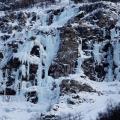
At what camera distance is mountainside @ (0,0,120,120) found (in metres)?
86.3

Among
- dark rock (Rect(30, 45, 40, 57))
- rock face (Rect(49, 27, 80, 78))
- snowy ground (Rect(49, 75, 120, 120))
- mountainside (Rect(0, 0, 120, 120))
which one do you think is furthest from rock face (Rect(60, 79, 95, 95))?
dark rock (Rect(30, 45, 40, 57))

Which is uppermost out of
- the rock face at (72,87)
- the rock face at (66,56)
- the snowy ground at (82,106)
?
the rock face at (66,56)

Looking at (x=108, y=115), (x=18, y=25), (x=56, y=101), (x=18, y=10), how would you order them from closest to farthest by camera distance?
(x=108, y=115)
(x=56, y=101)
(x=18, y=25)
(x=18, y=10)

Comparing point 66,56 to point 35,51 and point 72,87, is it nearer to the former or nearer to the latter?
point 35,51

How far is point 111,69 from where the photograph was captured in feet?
305

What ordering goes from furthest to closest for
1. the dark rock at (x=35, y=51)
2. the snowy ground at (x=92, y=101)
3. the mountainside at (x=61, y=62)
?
1. the dark rock at (x=35, y=51)
2. the mountainside at (x=61, y=62)
3. the snowy ground at (x=92, y=101)

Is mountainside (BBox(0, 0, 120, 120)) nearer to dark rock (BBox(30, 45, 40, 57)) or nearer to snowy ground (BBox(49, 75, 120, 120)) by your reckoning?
snowy ground (BBox(49, 75, 120, 120))

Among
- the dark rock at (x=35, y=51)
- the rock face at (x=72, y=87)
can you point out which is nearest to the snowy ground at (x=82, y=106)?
the rock face at (x=72, y=87)

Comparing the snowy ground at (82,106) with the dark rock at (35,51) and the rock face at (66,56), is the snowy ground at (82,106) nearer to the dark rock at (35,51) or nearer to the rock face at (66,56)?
the rock face at (66,56)

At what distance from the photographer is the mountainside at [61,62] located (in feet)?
283

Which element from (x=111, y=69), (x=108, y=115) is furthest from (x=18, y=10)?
(x=108, y=115)

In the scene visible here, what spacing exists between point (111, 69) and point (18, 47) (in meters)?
13.3

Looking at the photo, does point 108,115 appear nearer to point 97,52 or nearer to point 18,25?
point 97,52

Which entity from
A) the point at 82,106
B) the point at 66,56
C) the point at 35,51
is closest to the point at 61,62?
the point at 66,56
